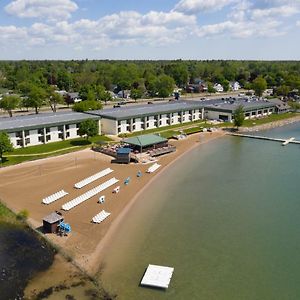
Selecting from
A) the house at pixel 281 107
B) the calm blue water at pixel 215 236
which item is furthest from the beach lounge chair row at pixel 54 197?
the house at pixel 281 107

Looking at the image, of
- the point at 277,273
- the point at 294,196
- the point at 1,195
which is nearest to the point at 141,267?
the point at 277,273

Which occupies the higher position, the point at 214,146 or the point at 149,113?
the point at 149,113

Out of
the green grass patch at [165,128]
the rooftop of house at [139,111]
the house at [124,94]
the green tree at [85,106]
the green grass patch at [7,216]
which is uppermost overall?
the green tree at [85,106]

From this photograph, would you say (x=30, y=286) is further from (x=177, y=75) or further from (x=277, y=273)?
(x=177, y=75)

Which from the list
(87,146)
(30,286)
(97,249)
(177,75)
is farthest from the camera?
(177,75)

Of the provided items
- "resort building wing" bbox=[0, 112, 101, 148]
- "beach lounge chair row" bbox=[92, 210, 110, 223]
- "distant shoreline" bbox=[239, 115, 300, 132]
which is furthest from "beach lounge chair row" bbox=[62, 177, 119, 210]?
"distant shoreline" bbox=[239, 115, 300, 132]

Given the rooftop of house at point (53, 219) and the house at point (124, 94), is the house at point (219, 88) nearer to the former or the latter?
the house at point (124, 94)

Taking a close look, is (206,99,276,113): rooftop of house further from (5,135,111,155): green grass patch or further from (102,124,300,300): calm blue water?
(102,124,300,300): calm blue water
